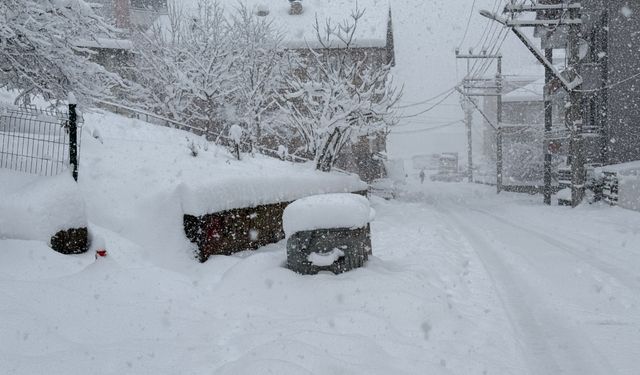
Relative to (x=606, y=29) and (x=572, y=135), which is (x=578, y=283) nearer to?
(x=572, y=135)

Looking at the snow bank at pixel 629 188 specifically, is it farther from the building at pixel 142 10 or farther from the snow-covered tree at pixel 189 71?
the building at pixel 142 10

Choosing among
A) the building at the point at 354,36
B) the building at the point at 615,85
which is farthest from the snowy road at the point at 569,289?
the building at the point at 354,36

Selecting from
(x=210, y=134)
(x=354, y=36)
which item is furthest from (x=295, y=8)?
(x=210, y=134)

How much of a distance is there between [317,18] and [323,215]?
26471mm

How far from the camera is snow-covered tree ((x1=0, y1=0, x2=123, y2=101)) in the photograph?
6.85 meters

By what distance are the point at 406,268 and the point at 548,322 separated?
7.85ft

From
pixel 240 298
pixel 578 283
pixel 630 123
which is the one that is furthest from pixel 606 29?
pixel 240 298

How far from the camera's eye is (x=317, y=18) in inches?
1182

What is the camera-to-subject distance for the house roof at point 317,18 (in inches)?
1176

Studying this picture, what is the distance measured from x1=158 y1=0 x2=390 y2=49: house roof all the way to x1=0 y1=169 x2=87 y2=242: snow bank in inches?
965

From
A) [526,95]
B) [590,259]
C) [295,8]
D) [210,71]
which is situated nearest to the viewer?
[590,259]

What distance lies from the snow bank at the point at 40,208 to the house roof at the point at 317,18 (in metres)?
24.5

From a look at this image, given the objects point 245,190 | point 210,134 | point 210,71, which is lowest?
point 245,190

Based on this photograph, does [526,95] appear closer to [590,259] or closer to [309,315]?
[590,259]
